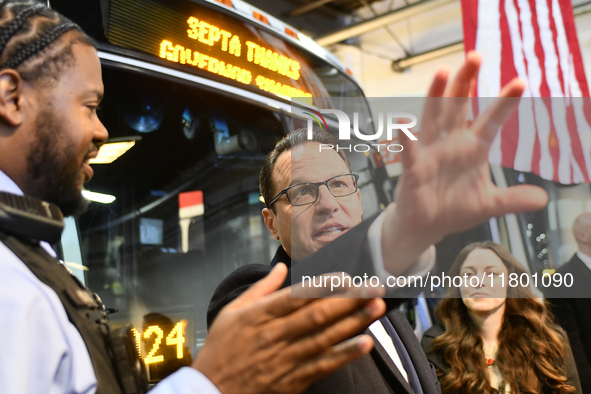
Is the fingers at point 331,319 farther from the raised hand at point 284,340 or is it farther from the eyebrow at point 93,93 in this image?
the eyebrow at point 93,93

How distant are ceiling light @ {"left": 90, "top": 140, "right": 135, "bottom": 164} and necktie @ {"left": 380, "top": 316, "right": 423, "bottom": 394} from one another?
195 centimetres

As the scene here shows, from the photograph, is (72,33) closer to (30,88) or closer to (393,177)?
(30,88)

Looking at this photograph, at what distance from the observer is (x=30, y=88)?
883mm

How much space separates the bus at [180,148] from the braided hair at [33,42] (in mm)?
1194

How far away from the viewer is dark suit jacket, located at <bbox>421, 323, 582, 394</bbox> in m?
2.03

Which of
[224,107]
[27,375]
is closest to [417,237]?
[27,375]

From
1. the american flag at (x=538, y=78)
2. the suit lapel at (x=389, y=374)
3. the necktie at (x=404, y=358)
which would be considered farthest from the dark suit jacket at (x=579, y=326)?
the suit lapel at (x=389, y=374)

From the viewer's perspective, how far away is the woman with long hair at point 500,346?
1.93 metres

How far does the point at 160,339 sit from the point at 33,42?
6.63ft

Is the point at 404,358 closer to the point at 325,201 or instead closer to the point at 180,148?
the point at 325,201

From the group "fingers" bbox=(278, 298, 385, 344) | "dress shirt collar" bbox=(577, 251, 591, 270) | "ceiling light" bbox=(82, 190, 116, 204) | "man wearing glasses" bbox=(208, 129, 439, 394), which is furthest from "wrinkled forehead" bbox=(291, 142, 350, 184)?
"ceiling light" bbox=(82, 190, 116, 204)

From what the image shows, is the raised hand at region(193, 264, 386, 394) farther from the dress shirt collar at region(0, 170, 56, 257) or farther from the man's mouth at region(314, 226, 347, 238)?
the dress shirt collar at region(0, 170, 56, 257)

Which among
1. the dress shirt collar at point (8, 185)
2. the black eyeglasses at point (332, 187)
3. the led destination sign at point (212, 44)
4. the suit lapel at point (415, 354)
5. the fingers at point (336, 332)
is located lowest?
the suit lapel at point (415, 354)

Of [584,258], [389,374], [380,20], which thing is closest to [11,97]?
[389,374]
